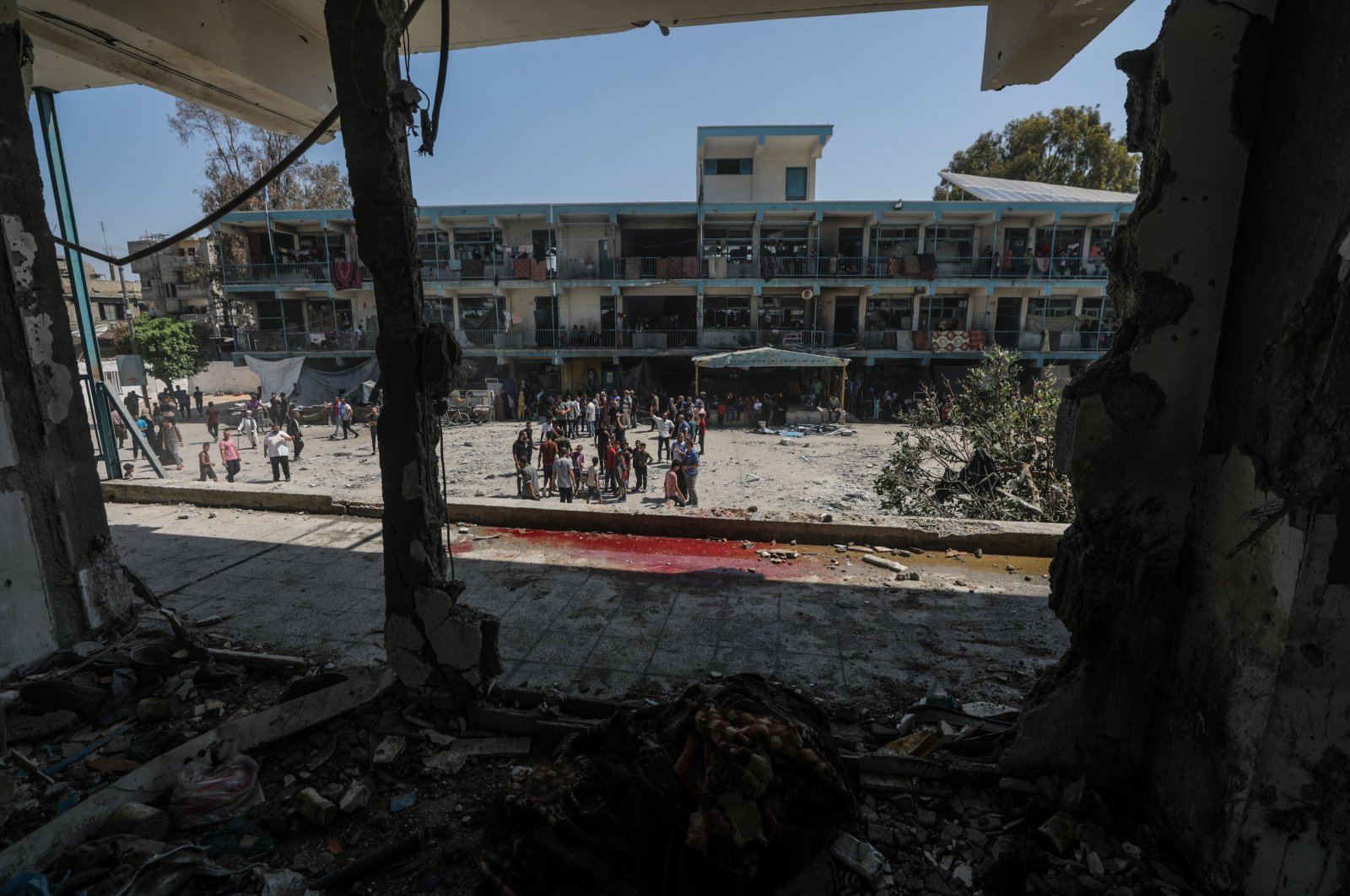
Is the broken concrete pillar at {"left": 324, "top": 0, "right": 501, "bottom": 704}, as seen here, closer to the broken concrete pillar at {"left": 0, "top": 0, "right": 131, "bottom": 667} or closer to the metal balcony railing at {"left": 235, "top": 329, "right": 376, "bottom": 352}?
the broken concrete pillar at {"left": 0, "top": 0, "right": 131, "bottom": 667}

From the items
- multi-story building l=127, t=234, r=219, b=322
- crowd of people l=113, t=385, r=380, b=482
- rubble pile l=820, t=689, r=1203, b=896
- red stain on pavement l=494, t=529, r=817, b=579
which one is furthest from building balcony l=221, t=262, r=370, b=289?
rubble pile l=820, t=689, r=1203, b=896

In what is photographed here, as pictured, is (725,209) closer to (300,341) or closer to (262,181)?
(300,341)

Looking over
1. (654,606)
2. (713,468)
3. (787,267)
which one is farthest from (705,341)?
(654,606)

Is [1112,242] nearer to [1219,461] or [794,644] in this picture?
→ [1219,461]

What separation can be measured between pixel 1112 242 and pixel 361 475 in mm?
15434

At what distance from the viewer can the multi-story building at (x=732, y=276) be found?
24938mm

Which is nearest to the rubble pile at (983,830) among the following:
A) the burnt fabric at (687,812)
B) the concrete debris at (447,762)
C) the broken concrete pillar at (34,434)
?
the burnt fabric at (687,812)

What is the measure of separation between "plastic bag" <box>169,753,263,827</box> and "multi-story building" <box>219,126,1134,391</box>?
22.8m

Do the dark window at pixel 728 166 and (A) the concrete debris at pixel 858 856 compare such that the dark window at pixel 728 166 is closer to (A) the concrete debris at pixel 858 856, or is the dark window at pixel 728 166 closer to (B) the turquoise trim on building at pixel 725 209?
(B) the turquoise trim on building at pixel 725 209

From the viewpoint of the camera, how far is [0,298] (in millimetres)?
4020

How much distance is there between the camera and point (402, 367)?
3.26 metres

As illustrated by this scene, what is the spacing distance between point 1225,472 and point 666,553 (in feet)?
15.9

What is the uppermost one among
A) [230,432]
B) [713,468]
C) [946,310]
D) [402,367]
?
[946,310]

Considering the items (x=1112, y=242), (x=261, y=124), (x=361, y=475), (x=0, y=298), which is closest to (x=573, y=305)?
(x=361, y=475)
